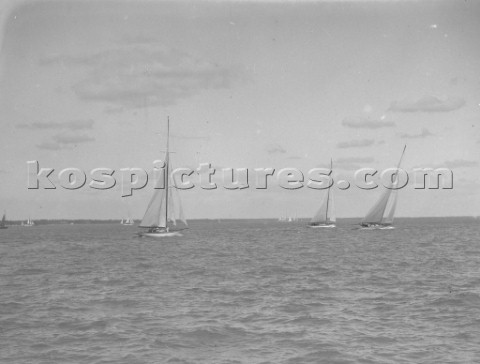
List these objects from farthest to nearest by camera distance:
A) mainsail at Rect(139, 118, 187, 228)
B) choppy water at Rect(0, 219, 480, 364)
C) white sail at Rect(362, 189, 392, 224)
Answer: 1. white sail at Rect(362, 189, 392, 224)
2. mainsail at Rect(139, 118, 187, 228)
3. choppy water at Rect(0, 219, 480, 364)

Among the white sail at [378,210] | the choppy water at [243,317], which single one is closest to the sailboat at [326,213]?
the white sail at [378,210]

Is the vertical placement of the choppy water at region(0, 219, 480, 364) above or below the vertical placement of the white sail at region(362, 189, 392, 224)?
below

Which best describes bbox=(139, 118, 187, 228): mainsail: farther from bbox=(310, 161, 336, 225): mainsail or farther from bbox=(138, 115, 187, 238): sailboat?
bbox=(310, 161, 336, 225): mainsail

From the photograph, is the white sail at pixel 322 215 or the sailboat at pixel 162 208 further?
the white sail at pixel 322 215

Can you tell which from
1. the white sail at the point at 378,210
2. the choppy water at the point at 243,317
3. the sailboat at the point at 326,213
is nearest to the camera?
the choppy water at the point at 243,317

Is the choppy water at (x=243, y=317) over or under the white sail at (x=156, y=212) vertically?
under

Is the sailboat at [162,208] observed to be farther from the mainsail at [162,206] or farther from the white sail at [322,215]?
the white sail at [322,215]

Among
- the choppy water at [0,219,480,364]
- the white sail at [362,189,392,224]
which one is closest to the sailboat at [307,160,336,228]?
the white sail at [362,189,392,224]

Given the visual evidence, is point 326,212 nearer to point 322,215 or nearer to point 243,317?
point 322,215

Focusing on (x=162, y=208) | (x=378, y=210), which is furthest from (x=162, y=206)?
(x=378, y=210)

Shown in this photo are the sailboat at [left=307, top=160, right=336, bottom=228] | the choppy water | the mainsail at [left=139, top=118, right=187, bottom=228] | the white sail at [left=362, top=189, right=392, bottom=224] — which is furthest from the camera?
the sailboat at [left=307, top=160, right=336, bottom=228]

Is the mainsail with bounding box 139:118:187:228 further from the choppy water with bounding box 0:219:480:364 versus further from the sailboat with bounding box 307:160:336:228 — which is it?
the sailboat with bounding box 307:160:336:228

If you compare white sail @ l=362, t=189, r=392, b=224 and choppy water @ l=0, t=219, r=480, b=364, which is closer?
choppy water @ l=0, t=219, r=480, b=364

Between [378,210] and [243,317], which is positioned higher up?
[378,210]
